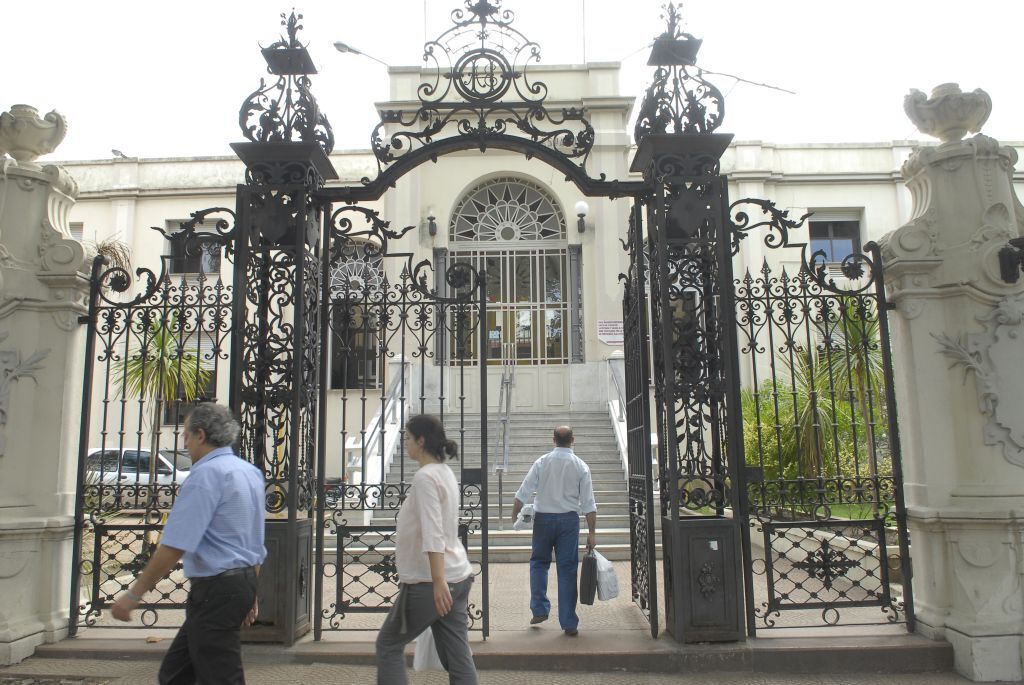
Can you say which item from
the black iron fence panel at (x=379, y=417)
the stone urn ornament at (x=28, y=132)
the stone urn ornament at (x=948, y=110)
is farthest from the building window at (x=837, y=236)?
the stone urn ornament at (x=28, y=132)

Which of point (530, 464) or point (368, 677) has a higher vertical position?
point (530, 464)

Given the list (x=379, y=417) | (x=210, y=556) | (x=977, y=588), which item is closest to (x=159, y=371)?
(x=210, y=556)

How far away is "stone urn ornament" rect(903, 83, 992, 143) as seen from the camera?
20.5 feet

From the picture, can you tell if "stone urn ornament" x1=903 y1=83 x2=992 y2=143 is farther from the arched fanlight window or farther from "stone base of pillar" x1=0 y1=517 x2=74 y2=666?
the arched fanlight window

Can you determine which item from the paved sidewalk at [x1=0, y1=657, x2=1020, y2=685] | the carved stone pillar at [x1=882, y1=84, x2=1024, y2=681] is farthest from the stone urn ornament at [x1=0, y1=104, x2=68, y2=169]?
the carved stone pillar at [x1=882, y1=84, x2=1024, y2=681]

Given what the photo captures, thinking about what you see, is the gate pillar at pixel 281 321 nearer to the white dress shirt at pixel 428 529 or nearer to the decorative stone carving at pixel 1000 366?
the white dress shirt at pixel 428 529

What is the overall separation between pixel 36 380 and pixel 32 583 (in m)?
1.56

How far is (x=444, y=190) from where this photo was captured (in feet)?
59.0

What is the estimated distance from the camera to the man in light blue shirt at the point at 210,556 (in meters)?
3.59

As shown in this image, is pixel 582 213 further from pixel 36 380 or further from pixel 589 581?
pixel 36 380

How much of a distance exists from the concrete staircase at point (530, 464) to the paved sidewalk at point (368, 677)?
4.05 metres

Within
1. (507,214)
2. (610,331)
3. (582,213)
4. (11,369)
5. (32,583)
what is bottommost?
(32,583)

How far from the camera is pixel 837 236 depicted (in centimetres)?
1989

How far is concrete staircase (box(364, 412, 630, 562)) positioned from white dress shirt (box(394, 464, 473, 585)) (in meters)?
5.30
